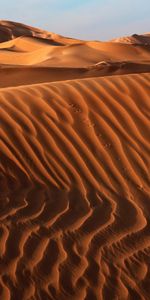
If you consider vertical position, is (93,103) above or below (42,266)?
above

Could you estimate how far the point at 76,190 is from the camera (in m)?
5.11

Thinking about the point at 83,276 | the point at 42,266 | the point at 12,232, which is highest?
the point at 12,232

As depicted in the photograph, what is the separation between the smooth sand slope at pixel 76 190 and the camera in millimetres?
3883

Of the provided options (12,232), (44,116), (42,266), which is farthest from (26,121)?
(42,266)

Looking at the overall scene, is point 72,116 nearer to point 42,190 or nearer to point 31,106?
point 31,106

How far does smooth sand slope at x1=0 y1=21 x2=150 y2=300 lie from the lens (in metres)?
3.88

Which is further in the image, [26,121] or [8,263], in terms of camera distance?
[26,121]

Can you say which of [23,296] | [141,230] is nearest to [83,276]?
[23,296]

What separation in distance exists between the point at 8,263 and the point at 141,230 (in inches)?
50.2

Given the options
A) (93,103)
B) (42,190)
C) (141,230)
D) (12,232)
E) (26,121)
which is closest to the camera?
(12,232)

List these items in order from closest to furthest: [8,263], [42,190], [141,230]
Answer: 1. [8,263]
2. [141,230]
3. [42,190]

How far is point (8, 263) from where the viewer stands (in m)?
3.89

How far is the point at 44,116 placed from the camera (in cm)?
620

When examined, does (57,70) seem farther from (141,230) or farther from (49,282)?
(49,282)
